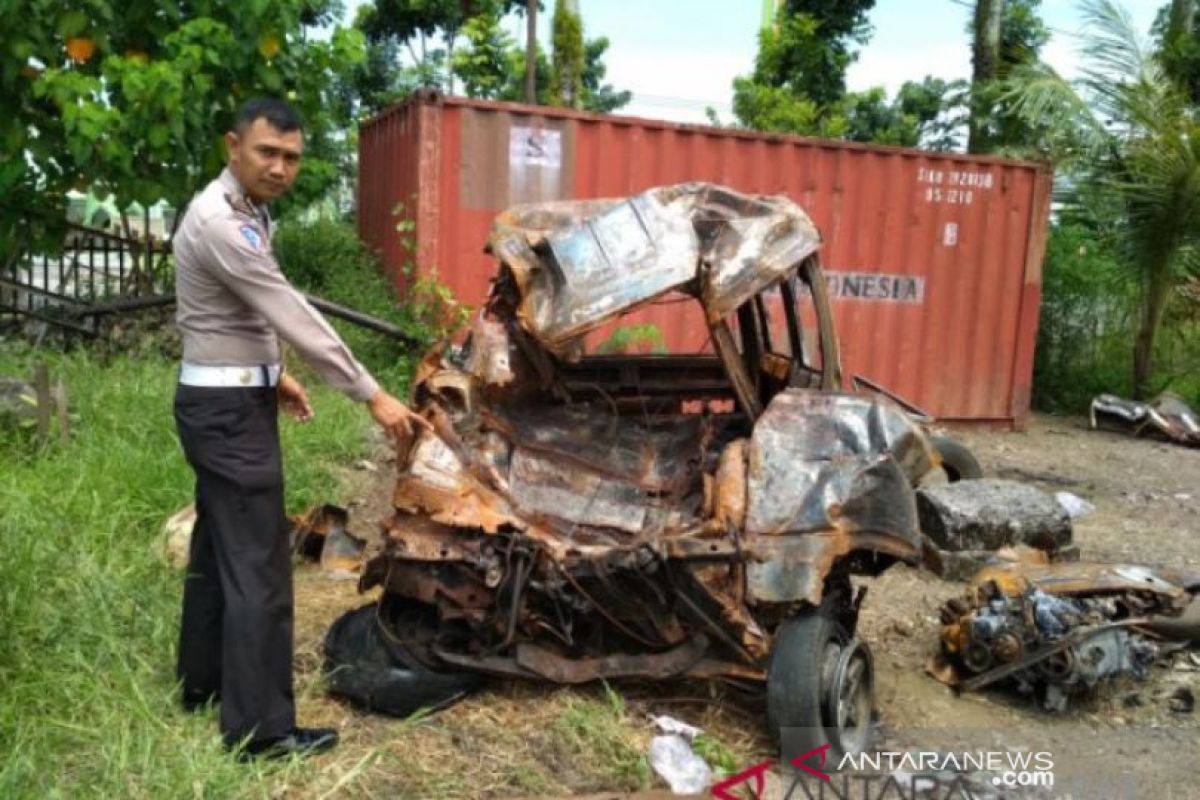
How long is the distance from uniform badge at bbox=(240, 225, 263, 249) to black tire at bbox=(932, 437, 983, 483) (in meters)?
4.88

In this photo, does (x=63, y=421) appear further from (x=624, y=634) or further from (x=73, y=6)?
(x=624, y=634)

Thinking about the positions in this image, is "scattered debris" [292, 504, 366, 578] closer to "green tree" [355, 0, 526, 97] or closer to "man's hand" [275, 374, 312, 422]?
"man's hand" [275, 374, 312, 422]

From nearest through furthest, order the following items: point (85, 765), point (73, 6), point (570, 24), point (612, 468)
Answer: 1. point (85, 765)
2. point (612, 468)
3. point (73, 6)
4. point (570, 24)

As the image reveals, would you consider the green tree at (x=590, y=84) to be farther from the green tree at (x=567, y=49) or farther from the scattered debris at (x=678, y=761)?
the scattered debris at (x=678, y=761)

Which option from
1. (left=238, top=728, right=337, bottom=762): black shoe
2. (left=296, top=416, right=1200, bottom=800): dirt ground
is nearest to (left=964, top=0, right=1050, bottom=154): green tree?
(left=296, top=416, right=1200, bottom=800): dirt ground

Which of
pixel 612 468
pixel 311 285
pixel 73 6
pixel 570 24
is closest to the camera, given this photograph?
pixel 612 468

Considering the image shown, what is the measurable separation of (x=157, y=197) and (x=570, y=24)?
875 centimetres

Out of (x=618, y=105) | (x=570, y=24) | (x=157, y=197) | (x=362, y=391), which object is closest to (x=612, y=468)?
(x=362, y=391)

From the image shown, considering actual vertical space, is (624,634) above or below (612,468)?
below

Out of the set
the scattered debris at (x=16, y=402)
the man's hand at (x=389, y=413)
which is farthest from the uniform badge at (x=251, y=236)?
the scattered debris at (x=16, y=402)

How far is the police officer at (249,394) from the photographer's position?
2969 millimetres

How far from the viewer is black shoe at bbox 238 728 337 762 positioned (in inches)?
122

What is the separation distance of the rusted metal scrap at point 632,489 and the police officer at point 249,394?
49 centimetres

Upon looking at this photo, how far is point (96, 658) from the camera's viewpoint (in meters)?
3.53
